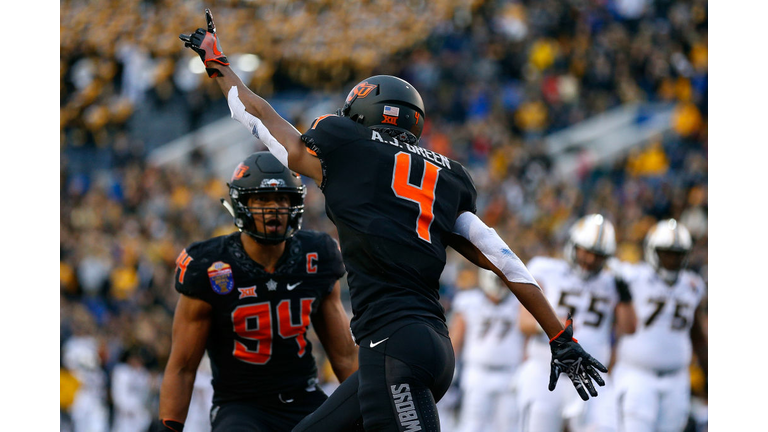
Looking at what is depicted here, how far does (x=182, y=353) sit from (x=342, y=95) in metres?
13.4

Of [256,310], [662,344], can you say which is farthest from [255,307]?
[662,344]

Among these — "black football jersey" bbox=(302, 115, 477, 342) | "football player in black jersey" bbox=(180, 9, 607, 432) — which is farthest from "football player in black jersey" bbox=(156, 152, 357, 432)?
"black football jersey" bbox=(302, 115, 477, 342)

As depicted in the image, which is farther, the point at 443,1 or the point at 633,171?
the point at 443,1

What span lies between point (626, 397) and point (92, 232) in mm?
9873

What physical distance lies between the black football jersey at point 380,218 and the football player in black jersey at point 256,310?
1.09 m

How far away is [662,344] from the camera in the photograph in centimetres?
727

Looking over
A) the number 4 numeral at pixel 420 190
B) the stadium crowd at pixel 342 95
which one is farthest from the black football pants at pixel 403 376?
the stadium crowd at pixel 342 95

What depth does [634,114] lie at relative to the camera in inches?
639

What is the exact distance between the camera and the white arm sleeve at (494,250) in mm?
3537

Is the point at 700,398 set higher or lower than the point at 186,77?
lower

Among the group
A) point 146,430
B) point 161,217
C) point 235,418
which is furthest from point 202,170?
point 235,418

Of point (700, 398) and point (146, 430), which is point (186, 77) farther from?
point (700, 398)

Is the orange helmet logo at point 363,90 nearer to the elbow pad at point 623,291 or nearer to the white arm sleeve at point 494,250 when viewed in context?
the white arm sleeve at point 494,250

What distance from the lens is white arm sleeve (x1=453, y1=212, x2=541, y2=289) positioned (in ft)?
11.6
